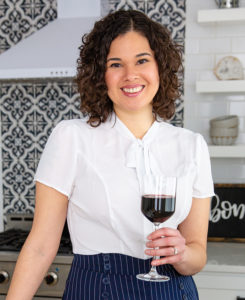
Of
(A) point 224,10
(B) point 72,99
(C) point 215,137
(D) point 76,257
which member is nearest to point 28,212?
(B) point 72,99

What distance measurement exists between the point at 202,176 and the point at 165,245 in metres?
0.34

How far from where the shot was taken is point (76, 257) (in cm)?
113

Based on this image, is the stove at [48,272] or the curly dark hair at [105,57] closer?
the curly dark hair at [105,57]

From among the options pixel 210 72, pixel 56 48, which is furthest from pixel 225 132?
pixel 56 48

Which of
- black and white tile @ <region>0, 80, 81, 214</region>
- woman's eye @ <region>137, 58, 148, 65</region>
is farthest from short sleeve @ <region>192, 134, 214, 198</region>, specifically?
black and white tile @ <region>0, 80, 81, 214</region>

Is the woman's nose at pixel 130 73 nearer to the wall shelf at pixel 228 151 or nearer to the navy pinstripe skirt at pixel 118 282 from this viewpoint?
the navy pinstripe skirt at pixel 118 282

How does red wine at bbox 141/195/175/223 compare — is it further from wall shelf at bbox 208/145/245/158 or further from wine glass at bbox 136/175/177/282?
wall shelf at bbox 208/145/245/158

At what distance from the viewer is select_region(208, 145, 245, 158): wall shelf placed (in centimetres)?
219

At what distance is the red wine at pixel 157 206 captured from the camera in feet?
3.00

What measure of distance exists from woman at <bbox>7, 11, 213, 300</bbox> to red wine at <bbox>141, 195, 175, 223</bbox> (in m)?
0.15

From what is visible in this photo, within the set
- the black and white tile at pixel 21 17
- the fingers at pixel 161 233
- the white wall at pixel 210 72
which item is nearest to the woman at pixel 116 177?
the fingers at pixel 161 233

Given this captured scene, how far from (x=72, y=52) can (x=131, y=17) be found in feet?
3.28

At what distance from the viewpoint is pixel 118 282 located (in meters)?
1.06

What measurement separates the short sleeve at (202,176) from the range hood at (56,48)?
1.03m
